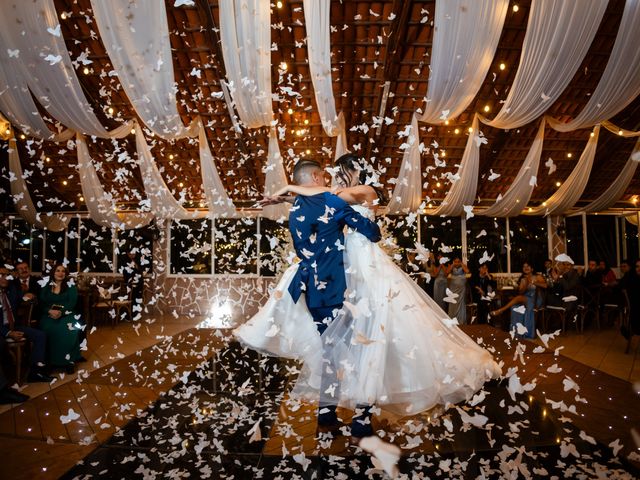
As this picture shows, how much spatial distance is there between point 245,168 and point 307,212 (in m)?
7.17

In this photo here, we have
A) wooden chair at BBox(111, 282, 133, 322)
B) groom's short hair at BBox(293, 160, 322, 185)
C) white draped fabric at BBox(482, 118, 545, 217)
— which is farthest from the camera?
wooden chair at BBox(111, 282, 133, 322)

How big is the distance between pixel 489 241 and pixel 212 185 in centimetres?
715

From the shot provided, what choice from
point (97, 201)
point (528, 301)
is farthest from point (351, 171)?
point (97, 201)

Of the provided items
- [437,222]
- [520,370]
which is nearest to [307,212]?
[520,370]

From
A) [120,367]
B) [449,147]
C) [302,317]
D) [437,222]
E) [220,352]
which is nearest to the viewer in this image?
[302,317]

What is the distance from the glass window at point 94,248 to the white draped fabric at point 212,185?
13.9 feet

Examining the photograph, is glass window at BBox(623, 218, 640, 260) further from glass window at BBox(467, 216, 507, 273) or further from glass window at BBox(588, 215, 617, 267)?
glass window at BBox(467, 216, 507, 273)

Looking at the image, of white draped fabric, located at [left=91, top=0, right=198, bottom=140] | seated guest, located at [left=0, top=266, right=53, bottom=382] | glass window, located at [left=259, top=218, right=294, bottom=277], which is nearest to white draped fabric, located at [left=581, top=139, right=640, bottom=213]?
glass window, located at [left=259, top=218, right=294, bottom=277]

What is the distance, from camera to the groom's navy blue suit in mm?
2338

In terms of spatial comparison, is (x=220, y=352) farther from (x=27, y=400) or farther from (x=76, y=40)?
(x=76, y=40)

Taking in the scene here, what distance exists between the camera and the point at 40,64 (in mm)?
3895

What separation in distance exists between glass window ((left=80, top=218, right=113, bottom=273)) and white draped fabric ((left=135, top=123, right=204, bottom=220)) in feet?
12.0

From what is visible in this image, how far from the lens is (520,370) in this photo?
3953 millimetres

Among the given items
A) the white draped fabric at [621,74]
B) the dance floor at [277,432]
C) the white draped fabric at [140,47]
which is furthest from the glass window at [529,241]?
the white draped fabric at [140,47]
